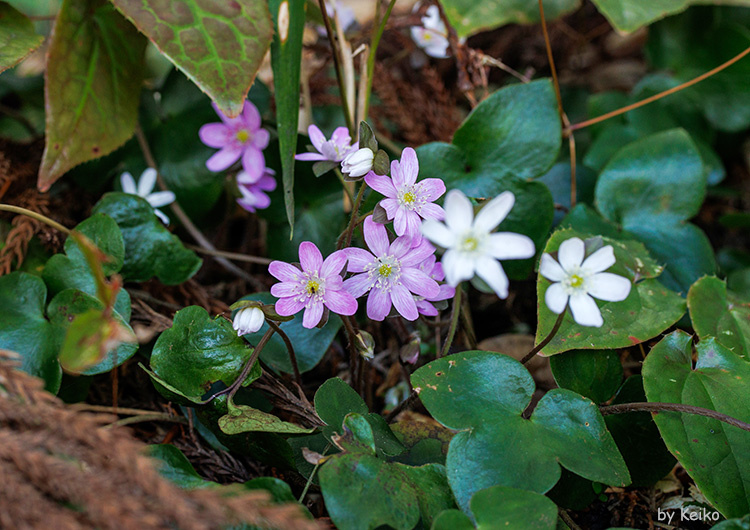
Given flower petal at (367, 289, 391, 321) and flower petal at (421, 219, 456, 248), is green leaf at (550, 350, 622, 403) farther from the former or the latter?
flower petal at (421, 219, 456, 248)

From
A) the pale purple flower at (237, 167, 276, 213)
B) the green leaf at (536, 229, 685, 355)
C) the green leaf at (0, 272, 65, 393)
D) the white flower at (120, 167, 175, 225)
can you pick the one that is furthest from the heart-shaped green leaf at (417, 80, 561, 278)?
the green leaf at (0, 272, 65, 393)

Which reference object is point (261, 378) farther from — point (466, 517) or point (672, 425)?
point (672, 425)

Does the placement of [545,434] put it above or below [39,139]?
below

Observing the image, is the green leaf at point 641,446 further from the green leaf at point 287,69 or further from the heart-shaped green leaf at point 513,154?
the green leaf at point 287,69

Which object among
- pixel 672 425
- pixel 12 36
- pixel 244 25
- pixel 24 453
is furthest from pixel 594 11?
pixel 24 453

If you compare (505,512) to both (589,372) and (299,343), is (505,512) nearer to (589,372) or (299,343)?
(589,372)

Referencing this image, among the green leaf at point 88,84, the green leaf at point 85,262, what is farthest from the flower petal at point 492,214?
the green leaf at point 88,84

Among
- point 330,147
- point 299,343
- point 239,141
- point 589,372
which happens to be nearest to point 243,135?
point 239,141
